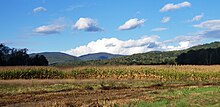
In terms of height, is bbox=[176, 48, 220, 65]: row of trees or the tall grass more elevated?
bbox=[176, 48, 220, 65]: row of trees

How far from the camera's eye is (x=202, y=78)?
46000 millimetres

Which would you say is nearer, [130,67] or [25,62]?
[130,67]

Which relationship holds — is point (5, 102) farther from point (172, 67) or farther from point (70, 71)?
point (172, 67)

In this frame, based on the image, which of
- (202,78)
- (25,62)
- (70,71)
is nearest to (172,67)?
(202,78)

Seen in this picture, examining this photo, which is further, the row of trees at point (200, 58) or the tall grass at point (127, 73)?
the row of trees at point (200, 58)

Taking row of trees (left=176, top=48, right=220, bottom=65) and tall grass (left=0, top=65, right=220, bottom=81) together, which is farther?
row of trees (left=176, top=48, right=220, bottom=65)

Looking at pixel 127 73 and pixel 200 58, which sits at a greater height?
pixel 200 58

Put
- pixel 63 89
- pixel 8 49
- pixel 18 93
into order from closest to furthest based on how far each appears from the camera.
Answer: pixel 18 93
pixel 63 89
pixel 8 49

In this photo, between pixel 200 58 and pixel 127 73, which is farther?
pixel 200 58

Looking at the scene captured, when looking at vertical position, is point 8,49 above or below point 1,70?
above

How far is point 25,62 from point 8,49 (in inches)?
763

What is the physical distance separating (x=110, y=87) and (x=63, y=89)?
4.45 meters

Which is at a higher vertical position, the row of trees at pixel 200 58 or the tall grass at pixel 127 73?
the row of trees at pixel 200 58

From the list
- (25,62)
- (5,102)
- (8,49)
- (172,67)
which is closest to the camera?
(5,102)
